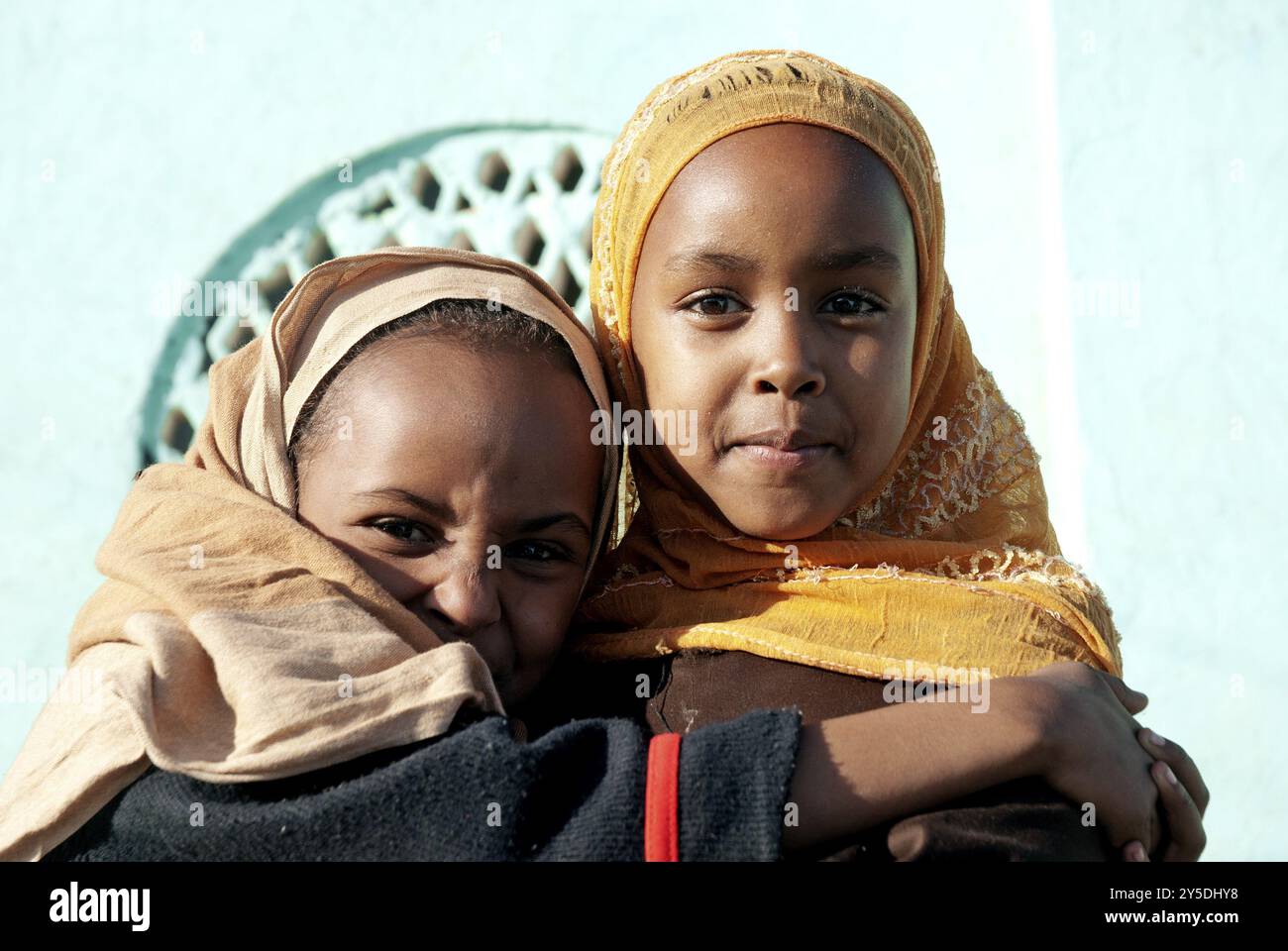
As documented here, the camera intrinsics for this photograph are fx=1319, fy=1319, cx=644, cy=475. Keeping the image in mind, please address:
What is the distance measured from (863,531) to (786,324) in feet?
1.42

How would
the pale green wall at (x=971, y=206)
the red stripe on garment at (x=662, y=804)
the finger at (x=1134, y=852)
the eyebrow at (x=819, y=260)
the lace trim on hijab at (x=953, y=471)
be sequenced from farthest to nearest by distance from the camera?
the pale green wall at (x=971, y=206) → the lace trim on hijab at (x=953, y=471) → the eyebrow at (x=819, y=260) → the finger at (x=1134, y=852) → the red stripe on garment at (x=662, y=804)

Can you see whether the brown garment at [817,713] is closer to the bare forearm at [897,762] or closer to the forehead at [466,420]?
the bare forearm at [897,762]

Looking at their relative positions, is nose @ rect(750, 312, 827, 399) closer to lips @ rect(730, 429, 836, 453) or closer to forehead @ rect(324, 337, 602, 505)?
lips @ rect(730, 429, 836, 453)

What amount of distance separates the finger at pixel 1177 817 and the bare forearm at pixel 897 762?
0.27m

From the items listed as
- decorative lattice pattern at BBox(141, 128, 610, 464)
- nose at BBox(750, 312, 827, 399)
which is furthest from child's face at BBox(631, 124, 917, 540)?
decorative lattice pattern at BBox(141, 128, 610, 464)

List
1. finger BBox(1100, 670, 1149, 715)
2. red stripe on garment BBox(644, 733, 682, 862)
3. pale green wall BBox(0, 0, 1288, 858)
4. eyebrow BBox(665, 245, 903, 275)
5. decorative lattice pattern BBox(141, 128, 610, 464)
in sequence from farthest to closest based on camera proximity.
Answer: decorative lattice pattern BBox(141, 128, 610, 464)
pale green wall BBox(0, 0, 1288, 858)
eyebrow BBox(665, 245, 903, 275)
finger BBox(1100, 670, 1149, 715)
red stripe on garment BBox(644, 733, 682, 862)

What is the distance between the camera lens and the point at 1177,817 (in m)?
1.83

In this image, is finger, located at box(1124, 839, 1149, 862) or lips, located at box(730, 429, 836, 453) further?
lips, located at box(730, 429, 836, 453)

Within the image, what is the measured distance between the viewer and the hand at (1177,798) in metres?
1.82

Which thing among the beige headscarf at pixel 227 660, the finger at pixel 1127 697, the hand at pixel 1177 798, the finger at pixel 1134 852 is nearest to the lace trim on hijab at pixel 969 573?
the finger at pixel 1127 697

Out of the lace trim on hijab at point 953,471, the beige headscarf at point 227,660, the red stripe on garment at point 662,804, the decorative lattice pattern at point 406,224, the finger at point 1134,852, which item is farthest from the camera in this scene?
the decorative lattice pattern at point 406,224

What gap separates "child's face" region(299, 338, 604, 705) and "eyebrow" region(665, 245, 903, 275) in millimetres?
271

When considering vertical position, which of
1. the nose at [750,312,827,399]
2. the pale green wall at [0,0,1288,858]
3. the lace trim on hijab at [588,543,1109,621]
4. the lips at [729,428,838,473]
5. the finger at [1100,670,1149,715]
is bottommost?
the finger at [1100,670,1149,715]

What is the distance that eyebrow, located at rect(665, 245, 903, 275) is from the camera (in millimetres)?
2004
